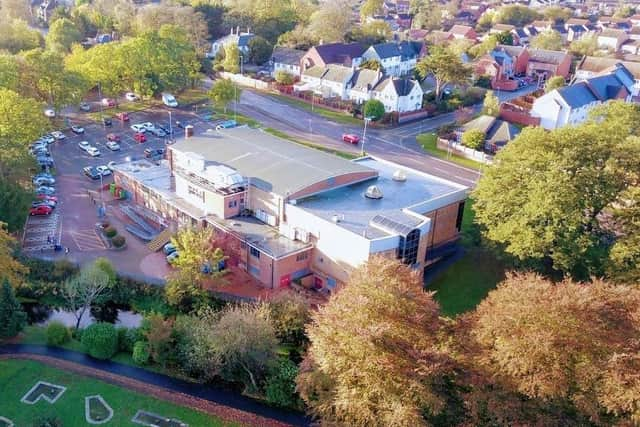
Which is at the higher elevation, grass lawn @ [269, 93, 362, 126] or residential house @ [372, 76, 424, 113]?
residential house @ [372, 76, 424, 113]

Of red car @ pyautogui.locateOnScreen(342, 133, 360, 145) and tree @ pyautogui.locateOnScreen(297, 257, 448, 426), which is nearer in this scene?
tree @ pyautogui.locateOnScreen(297, 257, 448, 426)

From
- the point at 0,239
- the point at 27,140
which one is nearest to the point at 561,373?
the point at 0,239

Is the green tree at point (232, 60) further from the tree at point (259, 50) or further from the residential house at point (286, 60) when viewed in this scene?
the tree at point (259, 50)

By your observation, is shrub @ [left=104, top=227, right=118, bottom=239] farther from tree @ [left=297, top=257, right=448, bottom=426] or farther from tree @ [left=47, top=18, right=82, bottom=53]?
→ tree @ [left=47, top=18, right=82, bottom=53]

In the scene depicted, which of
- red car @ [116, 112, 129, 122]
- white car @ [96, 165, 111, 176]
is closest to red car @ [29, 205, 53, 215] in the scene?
white car @ [96, 165, 111, 176]

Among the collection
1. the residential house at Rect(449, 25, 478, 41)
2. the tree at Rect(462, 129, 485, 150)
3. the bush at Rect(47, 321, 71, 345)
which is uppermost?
the residential house at Rect(449, 25, 478, 41)

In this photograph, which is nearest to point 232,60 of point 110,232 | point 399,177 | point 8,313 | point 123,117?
point 123,117
